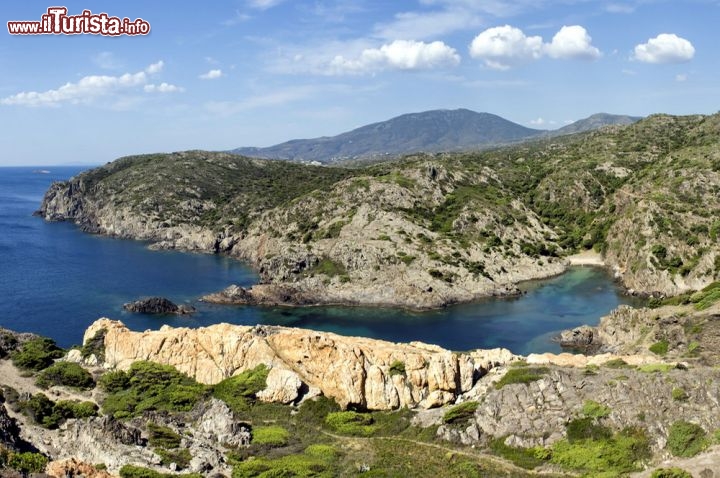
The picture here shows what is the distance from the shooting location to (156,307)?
10981 centimetres

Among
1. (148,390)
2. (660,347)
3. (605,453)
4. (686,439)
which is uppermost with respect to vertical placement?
(686,439)

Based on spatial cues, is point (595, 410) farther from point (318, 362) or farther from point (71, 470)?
point (71, 470)

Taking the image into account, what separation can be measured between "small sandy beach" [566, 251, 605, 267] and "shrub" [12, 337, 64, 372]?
399 feet

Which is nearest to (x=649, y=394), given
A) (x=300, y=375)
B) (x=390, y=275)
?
(x=300, y=375)

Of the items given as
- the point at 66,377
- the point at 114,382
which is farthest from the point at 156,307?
the point at 114,382

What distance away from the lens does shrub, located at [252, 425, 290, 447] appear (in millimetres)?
43031

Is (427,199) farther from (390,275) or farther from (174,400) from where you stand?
(174,400)

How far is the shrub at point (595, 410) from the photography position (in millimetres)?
41562

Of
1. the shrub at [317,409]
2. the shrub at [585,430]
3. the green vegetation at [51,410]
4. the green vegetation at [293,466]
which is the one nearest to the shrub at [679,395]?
the shrub at [585,430]

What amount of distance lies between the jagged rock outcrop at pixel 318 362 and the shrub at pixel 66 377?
12.4 feet

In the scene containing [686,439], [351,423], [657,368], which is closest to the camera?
[686,439]

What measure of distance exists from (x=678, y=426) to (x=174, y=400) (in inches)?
1605

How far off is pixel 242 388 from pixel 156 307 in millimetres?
64295

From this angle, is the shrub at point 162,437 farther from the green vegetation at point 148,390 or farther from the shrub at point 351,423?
the shrub at point 351,423
